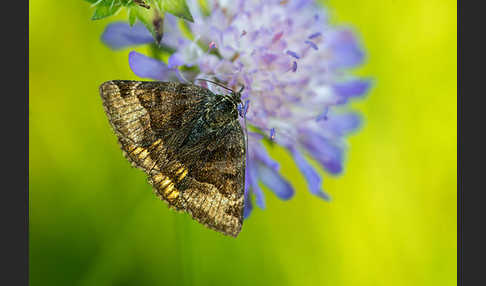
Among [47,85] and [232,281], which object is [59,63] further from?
[232,281]

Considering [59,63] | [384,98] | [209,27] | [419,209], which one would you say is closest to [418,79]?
[384,98]

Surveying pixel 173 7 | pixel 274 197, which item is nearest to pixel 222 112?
pixel 173 7

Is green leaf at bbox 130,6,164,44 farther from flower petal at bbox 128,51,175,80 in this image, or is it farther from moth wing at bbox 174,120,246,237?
moth wing at bbox 174,120,246,237

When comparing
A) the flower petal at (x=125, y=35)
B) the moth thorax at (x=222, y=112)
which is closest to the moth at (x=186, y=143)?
the moth thorax at (x=222, y=112)

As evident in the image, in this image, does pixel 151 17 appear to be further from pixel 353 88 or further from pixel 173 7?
pixel 353 88

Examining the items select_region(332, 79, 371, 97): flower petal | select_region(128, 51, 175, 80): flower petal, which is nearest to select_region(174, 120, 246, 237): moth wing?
select_region(128, 51, 175, 80): flower petal

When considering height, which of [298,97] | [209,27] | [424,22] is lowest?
[298,97]
